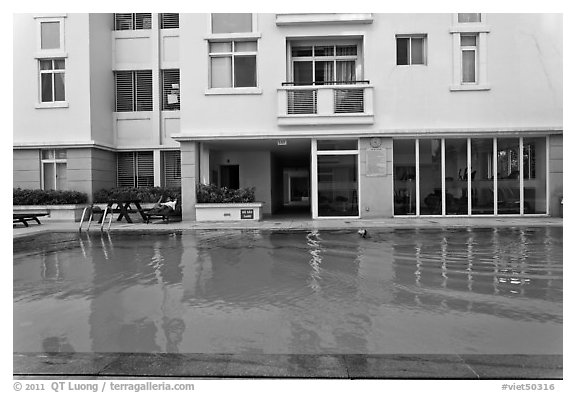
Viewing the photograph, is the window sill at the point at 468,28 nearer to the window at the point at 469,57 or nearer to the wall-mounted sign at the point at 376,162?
the window at the point at 469,57

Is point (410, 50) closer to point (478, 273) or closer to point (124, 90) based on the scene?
point (478, 273)

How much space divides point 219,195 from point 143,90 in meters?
7.39

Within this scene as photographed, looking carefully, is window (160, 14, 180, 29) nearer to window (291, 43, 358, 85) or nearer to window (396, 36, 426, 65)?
window (291, 43, 358, 85)

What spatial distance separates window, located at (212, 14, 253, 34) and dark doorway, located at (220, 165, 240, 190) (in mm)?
5877

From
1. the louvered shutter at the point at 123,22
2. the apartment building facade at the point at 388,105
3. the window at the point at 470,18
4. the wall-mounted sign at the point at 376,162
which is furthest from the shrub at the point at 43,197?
the window at the point at 470,18

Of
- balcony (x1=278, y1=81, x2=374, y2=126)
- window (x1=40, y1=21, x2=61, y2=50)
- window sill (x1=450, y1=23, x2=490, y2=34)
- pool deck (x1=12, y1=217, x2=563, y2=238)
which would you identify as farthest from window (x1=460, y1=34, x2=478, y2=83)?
window (x1=40, y1=21, x2=61, y2=50)

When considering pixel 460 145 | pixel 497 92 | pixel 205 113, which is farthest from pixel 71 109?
pixel 497 92

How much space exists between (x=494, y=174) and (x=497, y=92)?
9.60 feet

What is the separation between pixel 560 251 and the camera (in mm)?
8836

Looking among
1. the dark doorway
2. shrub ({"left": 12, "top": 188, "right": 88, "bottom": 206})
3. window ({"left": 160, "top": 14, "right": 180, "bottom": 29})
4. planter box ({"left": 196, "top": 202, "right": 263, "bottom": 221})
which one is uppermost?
window ({"left": 160, "top": 14, "right": 180, "bottom": 29})

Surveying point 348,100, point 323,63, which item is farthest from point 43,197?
point 348,100

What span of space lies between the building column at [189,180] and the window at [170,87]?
440 centimetres

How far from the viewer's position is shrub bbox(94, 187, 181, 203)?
18141 millimetres

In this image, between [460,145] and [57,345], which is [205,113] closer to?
[460,145]
